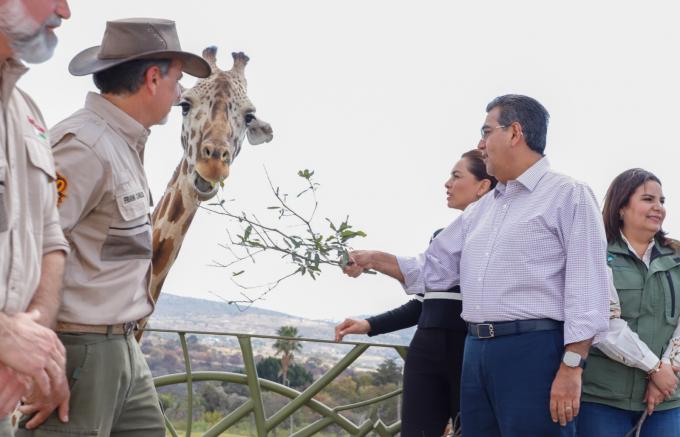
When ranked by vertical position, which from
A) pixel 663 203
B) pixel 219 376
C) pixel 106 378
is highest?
pixel 663 203

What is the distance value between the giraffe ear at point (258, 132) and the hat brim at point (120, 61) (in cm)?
197

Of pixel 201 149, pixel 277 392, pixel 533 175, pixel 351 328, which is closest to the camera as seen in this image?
pixel 533 175

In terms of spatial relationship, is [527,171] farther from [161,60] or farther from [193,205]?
[193,205]

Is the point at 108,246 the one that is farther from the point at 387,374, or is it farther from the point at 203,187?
the point at 387,374

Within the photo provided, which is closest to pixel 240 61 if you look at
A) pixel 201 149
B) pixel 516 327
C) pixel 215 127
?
pixel 215 127

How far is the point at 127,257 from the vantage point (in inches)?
123

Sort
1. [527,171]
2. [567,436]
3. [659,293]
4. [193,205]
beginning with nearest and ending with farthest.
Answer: [567,436]
[527,171]
[659,293]
[193,205]

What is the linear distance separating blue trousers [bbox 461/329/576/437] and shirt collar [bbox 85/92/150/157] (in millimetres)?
1459

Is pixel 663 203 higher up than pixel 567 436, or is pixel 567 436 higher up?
pixel 663 203

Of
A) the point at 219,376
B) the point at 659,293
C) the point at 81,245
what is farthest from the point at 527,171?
the point at 219,376

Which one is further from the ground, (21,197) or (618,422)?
(21,197)

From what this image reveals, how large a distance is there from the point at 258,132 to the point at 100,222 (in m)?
2.70

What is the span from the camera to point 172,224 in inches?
203

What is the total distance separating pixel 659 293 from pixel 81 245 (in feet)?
7.90
